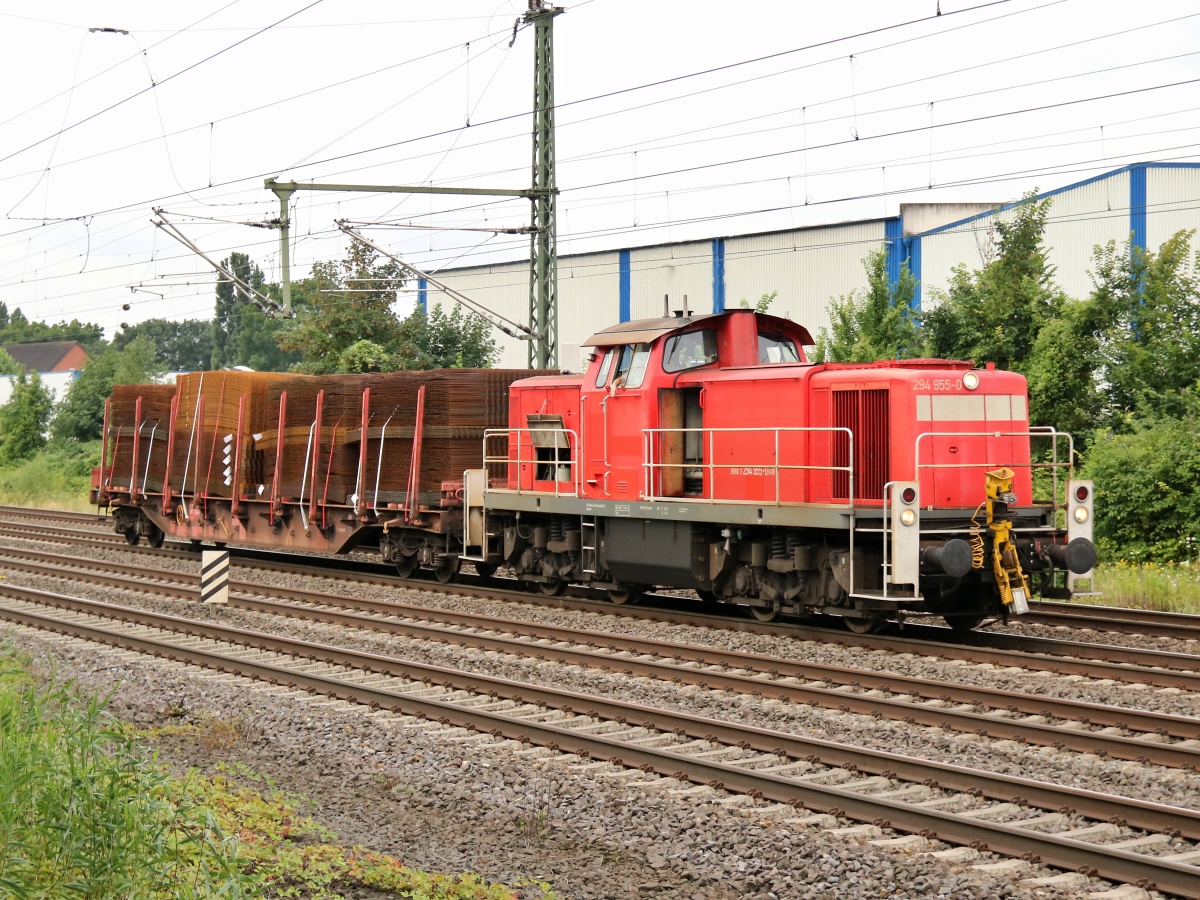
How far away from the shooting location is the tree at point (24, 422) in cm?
4759

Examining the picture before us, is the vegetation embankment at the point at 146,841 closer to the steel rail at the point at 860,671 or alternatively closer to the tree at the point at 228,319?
the steel rail at the point at 860,671

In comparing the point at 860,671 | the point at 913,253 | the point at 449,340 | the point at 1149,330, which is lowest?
the point at 860,671

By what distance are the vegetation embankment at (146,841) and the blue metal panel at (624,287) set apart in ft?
115

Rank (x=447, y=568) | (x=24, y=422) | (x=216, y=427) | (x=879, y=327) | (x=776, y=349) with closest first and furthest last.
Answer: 1. (x=776, y=349)
2. (x=447, y=568)
3. (x=216, y=427)
4. (x=879, y=327)
5. (x=24, y=422)

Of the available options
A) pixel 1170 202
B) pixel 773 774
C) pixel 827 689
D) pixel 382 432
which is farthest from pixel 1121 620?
pixel 1170 202

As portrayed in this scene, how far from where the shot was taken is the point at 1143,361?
20.6 m

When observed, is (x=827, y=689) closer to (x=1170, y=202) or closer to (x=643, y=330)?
(x=643, y=330)

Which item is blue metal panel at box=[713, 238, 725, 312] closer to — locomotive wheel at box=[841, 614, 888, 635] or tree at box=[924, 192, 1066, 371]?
tree at box=[924, 192, 1066, 371]

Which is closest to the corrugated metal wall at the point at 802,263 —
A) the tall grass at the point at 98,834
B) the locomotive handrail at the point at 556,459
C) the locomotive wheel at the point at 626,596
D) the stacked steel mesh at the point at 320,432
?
the stacked steel mesh at the point at 320,432

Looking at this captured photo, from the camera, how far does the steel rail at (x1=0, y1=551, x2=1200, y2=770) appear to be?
8383mm

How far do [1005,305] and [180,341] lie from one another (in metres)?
95.3

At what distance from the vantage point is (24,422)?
4778 centimetres

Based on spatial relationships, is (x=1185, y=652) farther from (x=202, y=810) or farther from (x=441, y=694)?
(x=202, y=810)

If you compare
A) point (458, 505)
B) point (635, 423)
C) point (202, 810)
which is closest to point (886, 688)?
point (635, 423)
